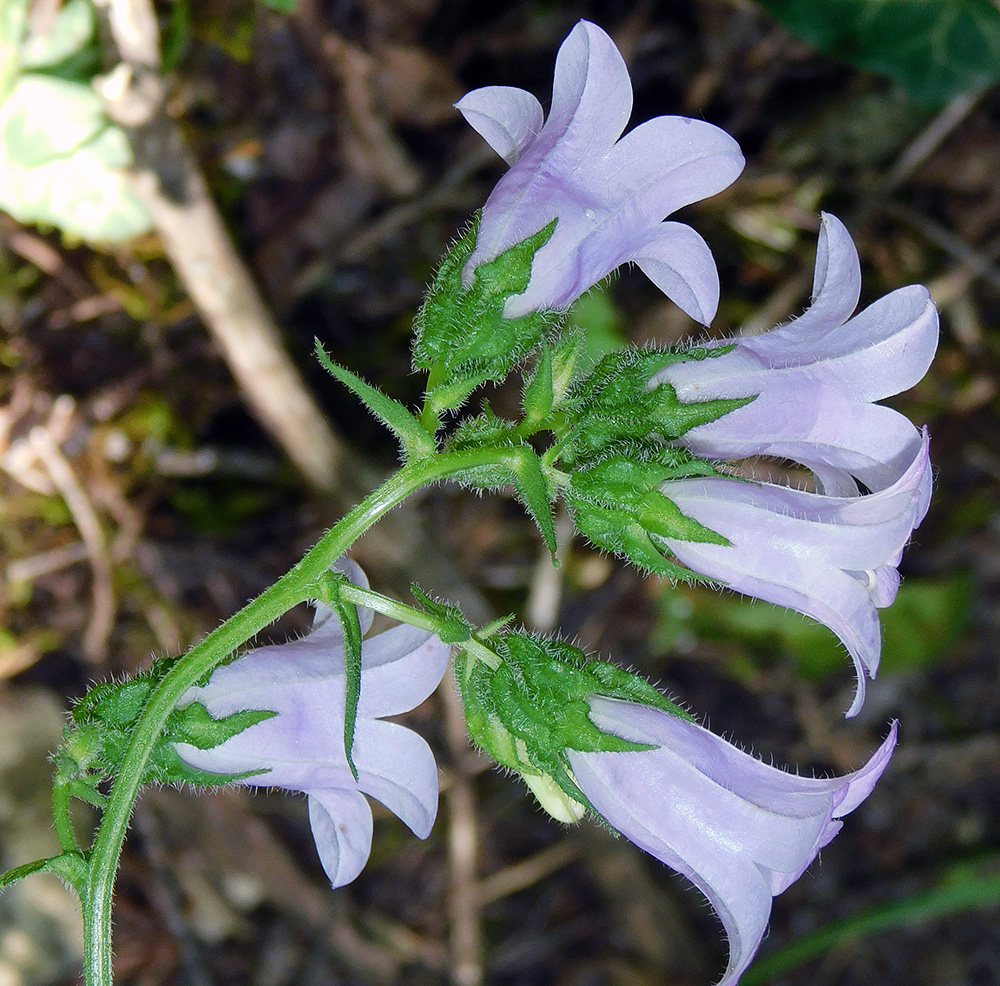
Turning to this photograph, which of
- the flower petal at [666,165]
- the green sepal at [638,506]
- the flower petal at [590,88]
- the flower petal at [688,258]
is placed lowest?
the green sepal at [638,506]

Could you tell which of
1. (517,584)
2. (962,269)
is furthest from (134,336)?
(962,269)

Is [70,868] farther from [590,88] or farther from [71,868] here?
[590,88]

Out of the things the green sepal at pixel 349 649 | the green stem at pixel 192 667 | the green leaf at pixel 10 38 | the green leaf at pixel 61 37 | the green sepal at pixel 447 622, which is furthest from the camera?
the green leaf at pixel 61 37

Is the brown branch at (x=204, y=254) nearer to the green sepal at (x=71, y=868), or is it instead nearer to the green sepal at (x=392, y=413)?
the green sepal at (x=392, y=413)

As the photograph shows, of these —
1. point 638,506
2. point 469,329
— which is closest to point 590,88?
point 469,329

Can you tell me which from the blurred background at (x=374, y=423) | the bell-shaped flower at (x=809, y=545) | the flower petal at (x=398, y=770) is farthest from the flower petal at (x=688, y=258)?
the blurred background at (x=374, y=423)

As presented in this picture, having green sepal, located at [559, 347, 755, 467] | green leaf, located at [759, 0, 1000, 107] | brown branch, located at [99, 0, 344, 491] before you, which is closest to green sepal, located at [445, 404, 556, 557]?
green sepal, located at [559, 347, 755, 467]
